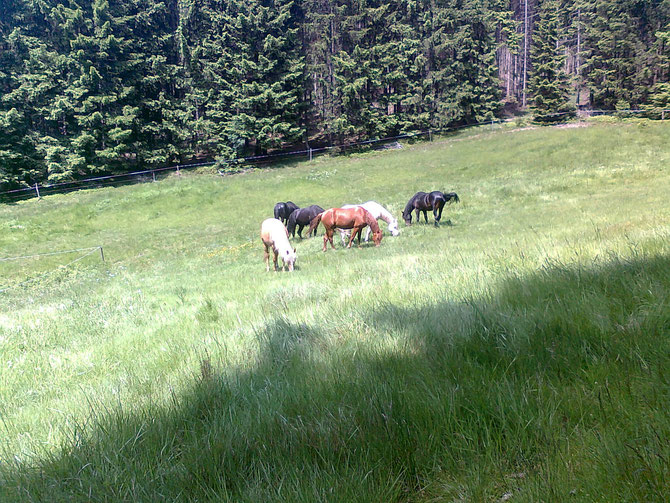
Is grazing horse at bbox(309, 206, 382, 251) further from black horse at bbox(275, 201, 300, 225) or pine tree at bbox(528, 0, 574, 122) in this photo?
pine tree at bbox(528, 0, 574, 122)

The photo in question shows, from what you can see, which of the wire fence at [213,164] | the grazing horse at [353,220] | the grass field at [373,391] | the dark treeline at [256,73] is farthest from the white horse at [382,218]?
the dark treeline at [256,73]

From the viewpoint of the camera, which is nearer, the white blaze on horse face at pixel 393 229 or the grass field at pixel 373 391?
the grass field at pixel 373 391

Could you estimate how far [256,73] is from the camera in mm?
47969

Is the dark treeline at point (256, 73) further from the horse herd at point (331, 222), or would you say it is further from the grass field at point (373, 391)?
the grass field at point (373, 391)

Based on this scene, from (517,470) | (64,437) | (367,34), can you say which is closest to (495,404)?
(517,470)

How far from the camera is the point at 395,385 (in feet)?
7.20

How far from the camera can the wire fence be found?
38.2m

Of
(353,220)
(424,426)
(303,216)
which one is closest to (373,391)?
Answer: (424,426)

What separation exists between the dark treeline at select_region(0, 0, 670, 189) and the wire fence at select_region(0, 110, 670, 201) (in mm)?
1159

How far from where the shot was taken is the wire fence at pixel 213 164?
38250mm

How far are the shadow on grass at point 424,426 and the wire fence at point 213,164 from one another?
137ft

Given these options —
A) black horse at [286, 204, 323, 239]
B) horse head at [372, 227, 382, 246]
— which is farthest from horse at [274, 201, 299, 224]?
horse head at [372, 227, 382, 246]

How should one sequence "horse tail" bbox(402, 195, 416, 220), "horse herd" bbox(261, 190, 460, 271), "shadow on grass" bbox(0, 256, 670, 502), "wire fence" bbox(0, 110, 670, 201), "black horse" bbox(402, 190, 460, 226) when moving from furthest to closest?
"wire fence" bbox(0, 110, 670, 201)
"horse tail" bbox(402, 195, 416, 220)
"black horse" bbox(402, 190, 460, 226)
"horse herd" bbox(261, 190, 460, 271)
"shadow on grass" bbox(0, 256, 670, 502)

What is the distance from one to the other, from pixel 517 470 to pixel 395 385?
75 cm
